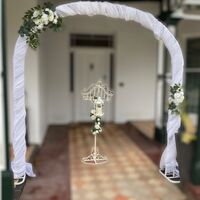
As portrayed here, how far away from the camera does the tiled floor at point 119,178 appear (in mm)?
2857

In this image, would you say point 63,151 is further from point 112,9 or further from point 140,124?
point 112,9

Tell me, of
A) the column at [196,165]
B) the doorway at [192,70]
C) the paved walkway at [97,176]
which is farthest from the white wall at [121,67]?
the column at [196,165]

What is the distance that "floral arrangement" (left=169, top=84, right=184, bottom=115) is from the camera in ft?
6.09

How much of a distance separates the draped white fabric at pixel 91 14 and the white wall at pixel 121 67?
434 centimetres

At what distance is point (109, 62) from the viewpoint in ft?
21.8

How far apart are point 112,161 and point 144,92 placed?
3.25 metres

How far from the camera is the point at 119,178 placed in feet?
10.7

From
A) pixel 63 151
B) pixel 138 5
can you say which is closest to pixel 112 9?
pixel 63 151

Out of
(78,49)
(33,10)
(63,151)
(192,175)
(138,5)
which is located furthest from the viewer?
(78,49)

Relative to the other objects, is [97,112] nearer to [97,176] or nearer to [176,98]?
[176,98]

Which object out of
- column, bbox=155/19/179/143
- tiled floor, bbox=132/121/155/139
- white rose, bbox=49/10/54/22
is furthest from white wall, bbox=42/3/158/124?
white rose, bbox=49/10/54/22

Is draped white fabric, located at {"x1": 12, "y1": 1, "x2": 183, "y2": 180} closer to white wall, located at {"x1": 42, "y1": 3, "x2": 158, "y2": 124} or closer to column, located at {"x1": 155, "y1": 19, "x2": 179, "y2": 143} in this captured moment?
column, located at {"x1": 155, "y1": 19, "x2": 179, "y2": 143}

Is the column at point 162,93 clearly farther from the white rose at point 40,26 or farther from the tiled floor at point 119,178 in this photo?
the white rose at point 40,26

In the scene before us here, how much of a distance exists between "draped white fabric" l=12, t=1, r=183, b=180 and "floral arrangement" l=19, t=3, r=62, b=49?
0.17 ft
